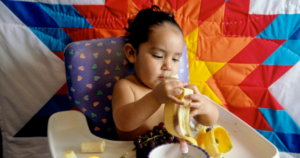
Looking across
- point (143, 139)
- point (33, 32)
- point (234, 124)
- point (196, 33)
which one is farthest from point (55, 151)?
point (196, 33)

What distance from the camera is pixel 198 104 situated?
0.66 meters

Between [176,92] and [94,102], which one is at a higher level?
[176,92]

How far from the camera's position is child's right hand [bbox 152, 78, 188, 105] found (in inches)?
23.8

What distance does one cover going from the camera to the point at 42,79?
47.5 inches

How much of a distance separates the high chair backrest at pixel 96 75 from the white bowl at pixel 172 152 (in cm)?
40

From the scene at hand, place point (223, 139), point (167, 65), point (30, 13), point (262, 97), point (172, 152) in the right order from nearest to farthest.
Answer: point (172, 152)
point (223, 139)
point (167, 65)
point (30, 13)
point (262, 97)

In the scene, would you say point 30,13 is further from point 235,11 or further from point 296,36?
point 296,36

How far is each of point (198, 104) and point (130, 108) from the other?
22cm

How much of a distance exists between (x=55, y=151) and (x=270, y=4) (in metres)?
1.19

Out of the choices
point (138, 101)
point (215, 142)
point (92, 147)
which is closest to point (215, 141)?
point (215, 142)

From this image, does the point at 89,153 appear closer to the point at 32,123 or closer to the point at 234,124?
the point at 234,124

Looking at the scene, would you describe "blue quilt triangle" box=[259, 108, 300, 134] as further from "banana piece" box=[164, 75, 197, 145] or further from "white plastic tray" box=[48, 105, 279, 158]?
"banana piece" box=[164, 75, 197, 145]

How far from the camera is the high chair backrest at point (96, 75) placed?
0.86 metres

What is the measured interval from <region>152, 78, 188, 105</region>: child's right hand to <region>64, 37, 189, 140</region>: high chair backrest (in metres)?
0.31
